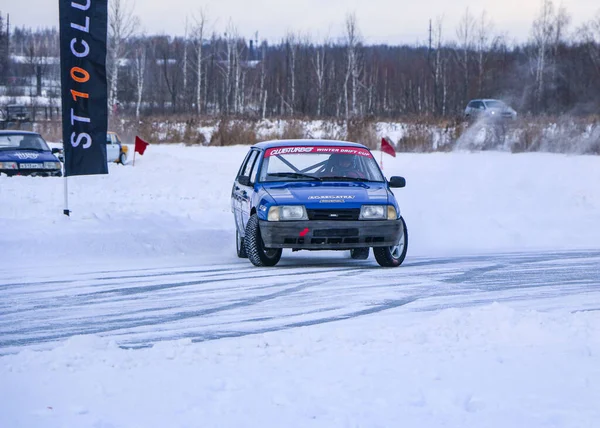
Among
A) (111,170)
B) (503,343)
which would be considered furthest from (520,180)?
(503,343)

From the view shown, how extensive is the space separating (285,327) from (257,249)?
12.1ft

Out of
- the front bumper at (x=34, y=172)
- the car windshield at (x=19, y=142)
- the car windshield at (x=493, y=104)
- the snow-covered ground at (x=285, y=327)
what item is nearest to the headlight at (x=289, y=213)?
the snow-covered ground at (x=285, y=327)

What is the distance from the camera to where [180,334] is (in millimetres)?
6941

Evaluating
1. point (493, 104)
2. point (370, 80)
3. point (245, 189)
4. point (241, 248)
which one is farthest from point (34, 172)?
point (370, 80)

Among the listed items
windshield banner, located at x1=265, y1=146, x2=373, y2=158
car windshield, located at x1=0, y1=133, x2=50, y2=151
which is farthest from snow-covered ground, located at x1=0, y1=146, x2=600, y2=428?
car windshield, located at x1=0, y1=133, x2=50, y2=151

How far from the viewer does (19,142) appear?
913 inches

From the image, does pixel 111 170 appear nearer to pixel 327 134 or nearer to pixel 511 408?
pixel 327 134

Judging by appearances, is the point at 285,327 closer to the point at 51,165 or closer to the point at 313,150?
the point at 313,150

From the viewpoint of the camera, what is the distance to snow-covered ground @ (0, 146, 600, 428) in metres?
4.87

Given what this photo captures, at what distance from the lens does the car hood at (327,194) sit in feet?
34.4

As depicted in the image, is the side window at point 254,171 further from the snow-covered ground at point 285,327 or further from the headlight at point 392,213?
the headlight at point 392,213

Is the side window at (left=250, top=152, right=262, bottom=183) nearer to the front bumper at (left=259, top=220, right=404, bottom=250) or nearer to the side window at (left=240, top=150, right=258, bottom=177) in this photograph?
the side window at (left=240, top=150, right=258, bottom=177)

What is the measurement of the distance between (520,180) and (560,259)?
1107cm

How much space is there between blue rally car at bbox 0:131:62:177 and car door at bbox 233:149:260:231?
11430 mm
